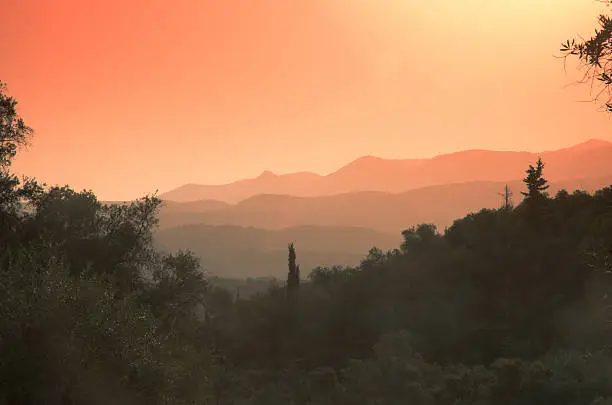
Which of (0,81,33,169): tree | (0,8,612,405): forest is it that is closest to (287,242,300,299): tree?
(0,8,612,405): forest

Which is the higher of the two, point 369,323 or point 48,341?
point 48,341

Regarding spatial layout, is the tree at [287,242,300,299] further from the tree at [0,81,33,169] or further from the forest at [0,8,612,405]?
the tree at [0,81,33,169]

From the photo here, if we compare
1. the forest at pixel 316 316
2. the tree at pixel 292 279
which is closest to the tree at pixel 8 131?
the forest at pixel 316 316

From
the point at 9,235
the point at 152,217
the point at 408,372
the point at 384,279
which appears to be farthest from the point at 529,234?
the point at 9,235

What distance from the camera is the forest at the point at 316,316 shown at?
54.1 ft

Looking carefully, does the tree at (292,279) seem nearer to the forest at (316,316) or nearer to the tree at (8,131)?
the forest at (316,316)

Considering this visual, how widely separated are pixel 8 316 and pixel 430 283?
6075 centimetres

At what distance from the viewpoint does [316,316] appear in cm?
7656

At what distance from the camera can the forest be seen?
16484 mm

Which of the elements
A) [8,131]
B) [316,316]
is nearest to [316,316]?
[316,316]

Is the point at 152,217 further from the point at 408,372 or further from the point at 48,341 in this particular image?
the point at 408,372

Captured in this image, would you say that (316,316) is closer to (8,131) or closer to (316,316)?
(316,316)

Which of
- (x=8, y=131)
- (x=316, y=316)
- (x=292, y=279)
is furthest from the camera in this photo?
(x=292, y=279)

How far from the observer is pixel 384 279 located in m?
77.1
